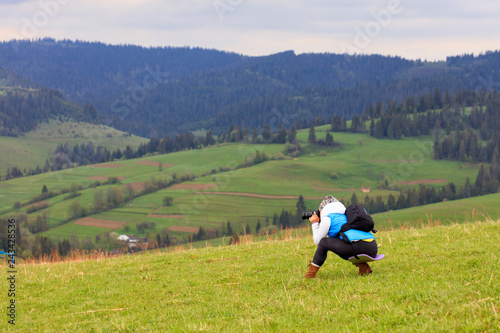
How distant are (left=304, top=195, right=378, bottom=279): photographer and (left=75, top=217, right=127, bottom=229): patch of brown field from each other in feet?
509

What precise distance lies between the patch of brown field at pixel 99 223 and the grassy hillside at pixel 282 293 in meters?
149

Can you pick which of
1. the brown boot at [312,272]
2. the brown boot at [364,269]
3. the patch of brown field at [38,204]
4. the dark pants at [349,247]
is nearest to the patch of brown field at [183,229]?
the patch of brown field at [38,204]

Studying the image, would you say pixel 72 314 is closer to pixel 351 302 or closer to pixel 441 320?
pixel 351 302

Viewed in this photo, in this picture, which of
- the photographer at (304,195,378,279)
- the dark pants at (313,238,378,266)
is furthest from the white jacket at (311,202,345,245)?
the dark pants at (313,238,378,266)

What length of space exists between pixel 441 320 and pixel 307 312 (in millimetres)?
2636

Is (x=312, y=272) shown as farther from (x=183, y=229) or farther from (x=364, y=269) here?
(x=183, y=229)

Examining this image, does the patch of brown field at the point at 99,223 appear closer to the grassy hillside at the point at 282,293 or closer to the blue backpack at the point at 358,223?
the grassy hillside at the point at 282,293

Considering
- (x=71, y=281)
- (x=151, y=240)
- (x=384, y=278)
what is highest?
(x=384, y=278)

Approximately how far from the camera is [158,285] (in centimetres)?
1477

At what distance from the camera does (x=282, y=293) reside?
1194 cm

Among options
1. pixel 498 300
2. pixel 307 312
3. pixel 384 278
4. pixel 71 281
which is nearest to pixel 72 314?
pixel 71 281

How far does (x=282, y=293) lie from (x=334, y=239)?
1876 mm

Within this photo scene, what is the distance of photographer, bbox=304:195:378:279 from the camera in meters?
12.1

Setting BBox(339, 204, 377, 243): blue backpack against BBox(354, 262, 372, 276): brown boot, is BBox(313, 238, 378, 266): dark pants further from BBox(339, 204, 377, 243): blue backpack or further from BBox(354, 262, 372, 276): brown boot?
BBox(354, 262, 372, 276): brown boot
